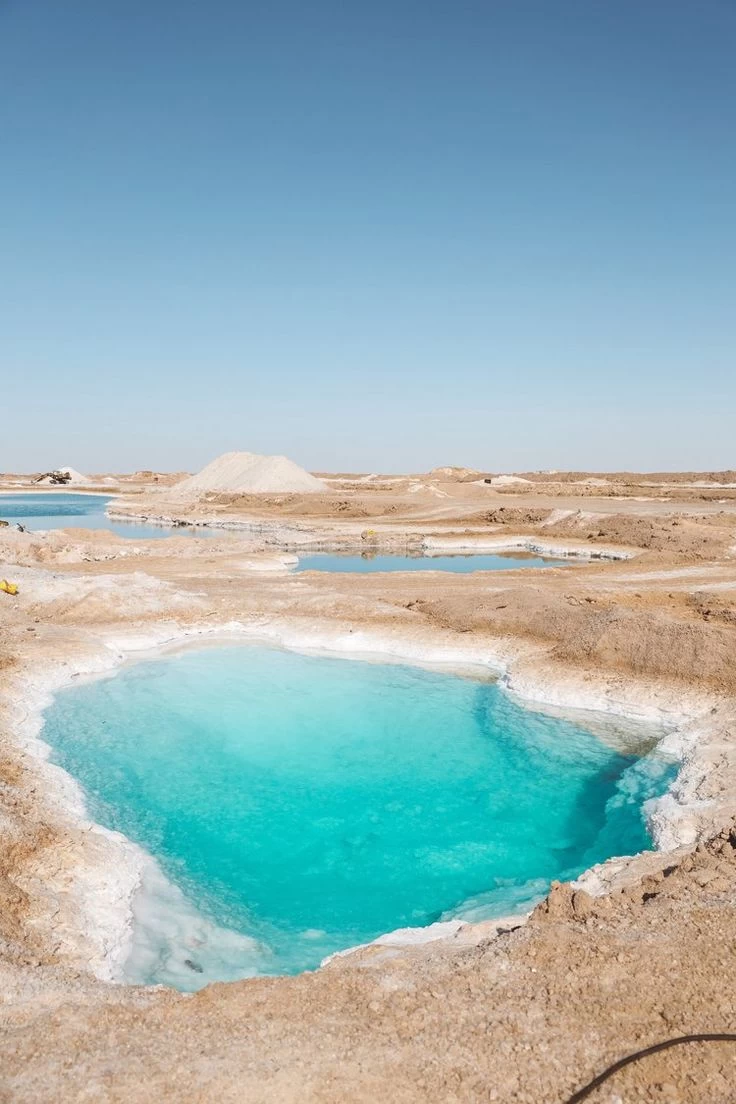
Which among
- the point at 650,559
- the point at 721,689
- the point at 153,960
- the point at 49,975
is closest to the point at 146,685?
the point at 153,960

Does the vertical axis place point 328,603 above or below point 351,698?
above

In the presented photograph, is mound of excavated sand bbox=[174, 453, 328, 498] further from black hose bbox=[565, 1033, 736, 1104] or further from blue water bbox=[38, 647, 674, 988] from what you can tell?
black hose bbox=[565, 1033, 736, 1104]

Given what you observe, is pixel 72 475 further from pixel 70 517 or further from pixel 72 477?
pixel 70 517

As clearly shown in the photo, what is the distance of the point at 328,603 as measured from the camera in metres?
26.6

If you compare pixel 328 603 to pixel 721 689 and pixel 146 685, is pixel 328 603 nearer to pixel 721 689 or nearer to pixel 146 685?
pixel 146 685

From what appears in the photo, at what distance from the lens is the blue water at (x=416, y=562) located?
4219cm

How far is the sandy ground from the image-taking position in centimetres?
576

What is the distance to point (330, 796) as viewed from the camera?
1461 cm

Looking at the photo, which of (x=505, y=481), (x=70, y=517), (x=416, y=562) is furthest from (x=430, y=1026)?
(x=505, y=481)

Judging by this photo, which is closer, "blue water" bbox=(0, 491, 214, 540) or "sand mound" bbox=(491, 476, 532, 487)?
"blue water" bbox=(0, 491, 214, 540)

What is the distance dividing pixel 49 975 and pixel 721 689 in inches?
614

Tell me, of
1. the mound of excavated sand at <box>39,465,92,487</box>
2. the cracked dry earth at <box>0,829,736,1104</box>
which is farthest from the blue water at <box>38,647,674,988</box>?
the mound of excavated sand at <box>39,465,92,487</box>

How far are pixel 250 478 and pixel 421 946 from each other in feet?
308

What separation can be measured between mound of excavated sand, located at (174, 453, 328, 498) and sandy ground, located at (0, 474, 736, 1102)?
7073cm
